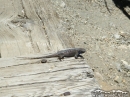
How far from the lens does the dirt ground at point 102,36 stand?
188 inches

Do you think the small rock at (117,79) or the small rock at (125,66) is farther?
the small rock at (125,66)

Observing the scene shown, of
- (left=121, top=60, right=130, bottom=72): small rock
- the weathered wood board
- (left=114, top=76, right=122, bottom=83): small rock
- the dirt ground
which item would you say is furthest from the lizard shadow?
the weathered wood board

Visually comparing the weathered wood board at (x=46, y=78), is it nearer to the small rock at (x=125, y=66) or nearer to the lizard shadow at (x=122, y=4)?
the small rock at (x=125, y=66)

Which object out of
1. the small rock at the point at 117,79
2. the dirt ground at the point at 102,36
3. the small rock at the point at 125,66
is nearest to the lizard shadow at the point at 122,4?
the dirt ground at the point at 102,36

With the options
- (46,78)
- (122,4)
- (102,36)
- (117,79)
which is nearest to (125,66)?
(117,79)

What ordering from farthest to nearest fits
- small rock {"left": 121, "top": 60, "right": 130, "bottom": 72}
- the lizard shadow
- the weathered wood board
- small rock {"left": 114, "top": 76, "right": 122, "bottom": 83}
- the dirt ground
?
the lizard shadow
small rock {"left": 121, "top": 60, "right": 130, "bottom": 72}
the dirt ground
small rock {"left": 114, "top": 76, "right": 122, "bottom": 83}
the weathered wood board

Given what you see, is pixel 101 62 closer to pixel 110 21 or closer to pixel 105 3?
pixel 110 21

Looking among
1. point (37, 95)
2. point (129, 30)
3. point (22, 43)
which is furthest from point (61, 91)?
point (129, 30)

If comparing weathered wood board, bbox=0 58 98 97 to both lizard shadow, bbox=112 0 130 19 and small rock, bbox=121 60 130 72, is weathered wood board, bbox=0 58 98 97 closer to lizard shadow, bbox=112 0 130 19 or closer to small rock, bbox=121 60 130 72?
small rock, bbox=121 60 130 72

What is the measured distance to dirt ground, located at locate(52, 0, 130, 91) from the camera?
477 cm

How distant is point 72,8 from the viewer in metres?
6.02

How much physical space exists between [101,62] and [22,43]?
3605 mm

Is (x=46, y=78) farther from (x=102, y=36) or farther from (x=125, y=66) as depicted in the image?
(x=102, y=36)

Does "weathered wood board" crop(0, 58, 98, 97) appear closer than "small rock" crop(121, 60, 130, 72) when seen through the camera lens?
Yes
